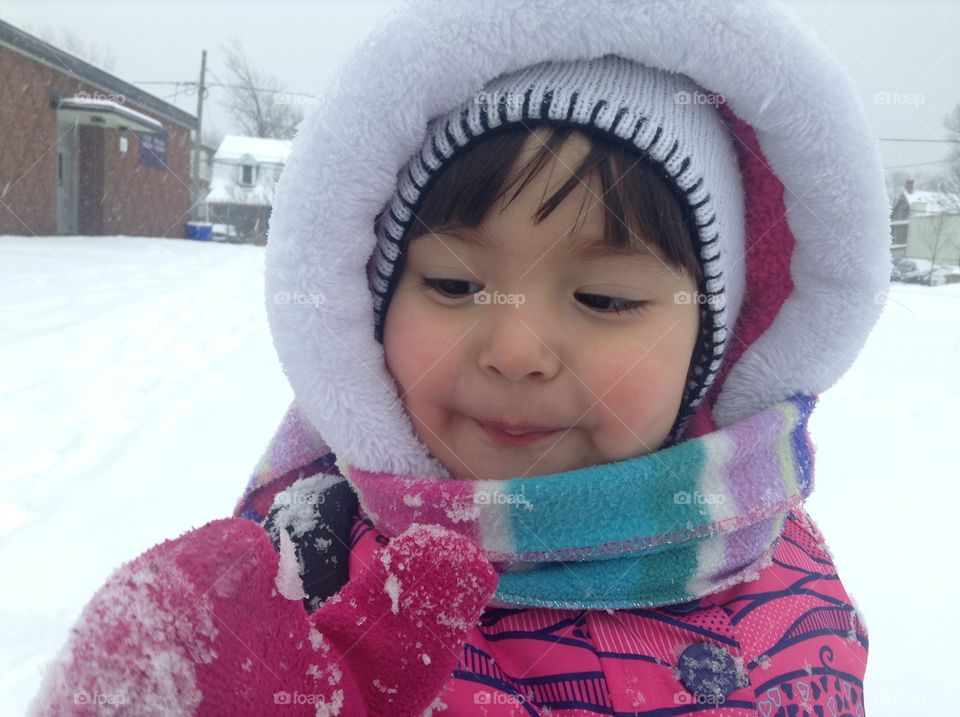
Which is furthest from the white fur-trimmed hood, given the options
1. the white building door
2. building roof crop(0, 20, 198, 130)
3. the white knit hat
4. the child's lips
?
the white building door

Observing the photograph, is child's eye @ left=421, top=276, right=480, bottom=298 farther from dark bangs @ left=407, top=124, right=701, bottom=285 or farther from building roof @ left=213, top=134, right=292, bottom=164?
building roof @ left=213, top=134, right=292, bottom=164

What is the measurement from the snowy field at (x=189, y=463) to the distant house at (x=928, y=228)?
32811 millimetres

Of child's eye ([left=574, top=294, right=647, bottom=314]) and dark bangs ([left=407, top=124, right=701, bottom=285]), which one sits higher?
dark bangs ([left=407, top=124, right=701, bottom=285])

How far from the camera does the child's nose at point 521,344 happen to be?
32.7 inches

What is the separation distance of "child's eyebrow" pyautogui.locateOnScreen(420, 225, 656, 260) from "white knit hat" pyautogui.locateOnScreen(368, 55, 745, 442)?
0.11 metres

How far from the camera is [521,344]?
0.83 m

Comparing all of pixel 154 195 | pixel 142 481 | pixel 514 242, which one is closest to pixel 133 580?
pixel 514 242

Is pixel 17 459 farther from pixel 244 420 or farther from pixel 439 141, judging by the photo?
pixel 439 141

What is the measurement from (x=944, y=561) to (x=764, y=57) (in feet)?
5.82

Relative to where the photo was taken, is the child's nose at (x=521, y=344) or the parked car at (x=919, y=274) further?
the parked car at (x=919, y=274)

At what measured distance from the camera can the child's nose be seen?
830 mm

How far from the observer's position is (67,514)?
203 cm

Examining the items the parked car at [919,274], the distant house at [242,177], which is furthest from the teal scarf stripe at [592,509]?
the distant house at [242,177]

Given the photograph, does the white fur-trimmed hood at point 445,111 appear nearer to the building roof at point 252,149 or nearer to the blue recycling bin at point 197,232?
the blue recycling bin at point 197,232
